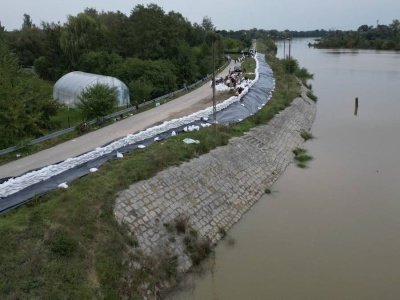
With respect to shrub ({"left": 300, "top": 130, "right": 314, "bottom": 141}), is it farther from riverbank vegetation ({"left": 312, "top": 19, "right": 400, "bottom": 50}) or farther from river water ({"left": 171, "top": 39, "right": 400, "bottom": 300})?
riverbank vegetation ({"left": 312, "top": 19, "right": 400, "bottom": 50})

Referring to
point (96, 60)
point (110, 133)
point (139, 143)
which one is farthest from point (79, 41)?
point (139, 143)

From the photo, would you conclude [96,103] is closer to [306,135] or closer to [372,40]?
[306,135]

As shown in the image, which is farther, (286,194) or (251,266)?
(286,194)

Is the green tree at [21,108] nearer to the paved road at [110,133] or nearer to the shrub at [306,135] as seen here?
the paved road at [110,133]

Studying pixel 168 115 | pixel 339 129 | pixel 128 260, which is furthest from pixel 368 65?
pixel 128 260

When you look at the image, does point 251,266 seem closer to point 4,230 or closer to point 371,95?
point 4,230
